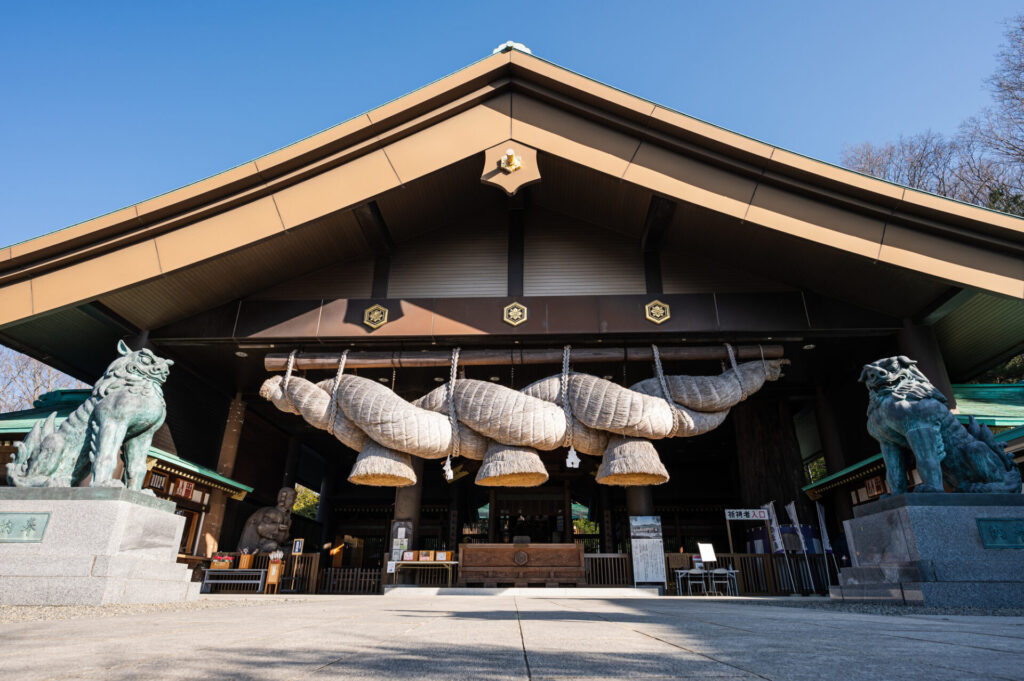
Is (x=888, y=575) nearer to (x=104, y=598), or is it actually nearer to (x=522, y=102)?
(x=104, y=598)

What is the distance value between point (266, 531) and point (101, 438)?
24.3 feet

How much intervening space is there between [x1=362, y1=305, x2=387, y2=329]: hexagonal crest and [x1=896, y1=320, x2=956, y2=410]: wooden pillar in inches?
334

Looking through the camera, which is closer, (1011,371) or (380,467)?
(380,467)

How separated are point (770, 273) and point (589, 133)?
153 inches

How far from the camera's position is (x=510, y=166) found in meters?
8.27

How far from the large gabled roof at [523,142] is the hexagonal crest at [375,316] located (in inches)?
70.6

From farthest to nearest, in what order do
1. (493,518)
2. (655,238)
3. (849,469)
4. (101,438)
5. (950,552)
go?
1. (493,518)
2. (655,238)
3. (849,469)
4. (101,438)
5. (950,552)

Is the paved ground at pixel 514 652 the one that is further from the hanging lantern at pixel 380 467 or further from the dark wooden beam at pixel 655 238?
the dark wooden beam at pixel 655 238

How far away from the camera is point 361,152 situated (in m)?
8.48

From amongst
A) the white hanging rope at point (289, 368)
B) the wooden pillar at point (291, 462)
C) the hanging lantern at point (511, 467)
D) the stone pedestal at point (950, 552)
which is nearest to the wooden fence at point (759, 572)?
the hanging lantern at point (511, 467)

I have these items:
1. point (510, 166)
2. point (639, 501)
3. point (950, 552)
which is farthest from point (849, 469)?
point (510, 166)

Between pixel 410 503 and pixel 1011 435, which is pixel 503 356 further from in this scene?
pixel 1011 435

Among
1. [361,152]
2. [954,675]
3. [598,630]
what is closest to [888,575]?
[598,630]

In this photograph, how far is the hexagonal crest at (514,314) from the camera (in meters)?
9.21
